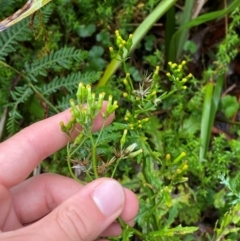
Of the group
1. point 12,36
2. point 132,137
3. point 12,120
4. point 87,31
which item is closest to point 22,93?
point 12,120

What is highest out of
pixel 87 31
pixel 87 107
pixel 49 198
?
pixel 87 107

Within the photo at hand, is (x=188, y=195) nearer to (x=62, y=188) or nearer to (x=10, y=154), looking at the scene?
(x=62, y=188)

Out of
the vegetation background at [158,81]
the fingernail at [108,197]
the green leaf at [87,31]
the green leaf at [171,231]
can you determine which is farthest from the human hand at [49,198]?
the green leaf at [87,31]

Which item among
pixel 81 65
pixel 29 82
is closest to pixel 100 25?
pixel 81 65

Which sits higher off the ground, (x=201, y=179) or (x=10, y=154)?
(x=10, y=154)

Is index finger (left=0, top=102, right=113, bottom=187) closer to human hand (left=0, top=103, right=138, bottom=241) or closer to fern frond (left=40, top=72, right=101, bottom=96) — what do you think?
human hand (left=0, top=103, right=138, bottom=241)

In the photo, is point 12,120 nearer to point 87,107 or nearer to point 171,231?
point 87,107

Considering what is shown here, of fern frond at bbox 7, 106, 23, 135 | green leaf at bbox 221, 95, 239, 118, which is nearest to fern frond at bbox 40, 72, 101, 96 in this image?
fern frond at bbox 7, 106, 23, 135
